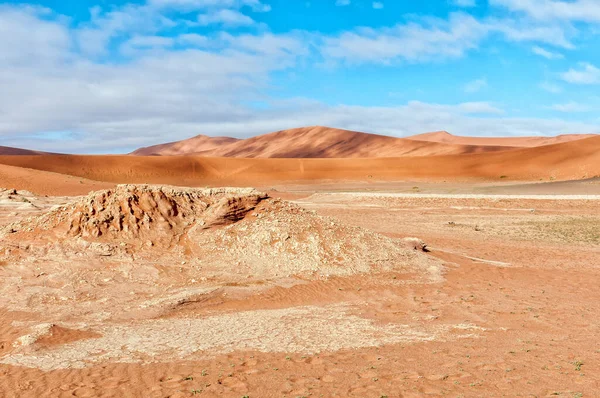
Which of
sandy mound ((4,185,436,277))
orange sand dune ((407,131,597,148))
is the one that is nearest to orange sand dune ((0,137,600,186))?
sandy mound ((4,185,436,277))

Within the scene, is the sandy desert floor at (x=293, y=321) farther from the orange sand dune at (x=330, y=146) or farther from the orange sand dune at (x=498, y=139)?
the orange sand dune at (x=498, y=139)

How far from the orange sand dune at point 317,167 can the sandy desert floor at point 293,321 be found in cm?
4555

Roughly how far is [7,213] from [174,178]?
41524 millimetres

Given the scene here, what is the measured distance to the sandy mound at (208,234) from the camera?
11.2 m

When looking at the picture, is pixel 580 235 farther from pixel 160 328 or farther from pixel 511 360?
pixel 160 328

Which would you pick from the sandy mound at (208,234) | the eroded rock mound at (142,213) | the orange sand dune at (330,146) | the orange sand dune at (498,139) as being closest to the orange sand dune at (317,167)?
the orange sand dune at (330,146)

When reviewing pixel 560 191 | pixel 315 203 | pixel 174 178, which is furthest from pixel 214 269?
pixel 174 178

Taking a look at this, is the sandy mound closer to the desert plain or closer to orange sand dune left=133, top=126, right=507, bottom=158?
the desert plain

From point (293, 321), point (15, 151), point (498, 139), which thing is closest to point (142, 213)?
point (293, 321)

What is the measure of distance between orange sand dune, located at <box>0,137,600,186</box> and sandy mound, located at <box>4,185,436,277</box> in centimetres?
4473

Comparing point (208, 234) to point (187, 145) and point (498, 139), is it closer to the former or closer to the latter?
point (498, 139)

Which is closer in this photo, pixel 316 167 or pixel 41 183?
pixel 41 183

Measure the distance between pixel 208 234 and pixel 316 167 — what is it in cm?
5737

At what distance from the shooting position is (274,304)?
382 inches
